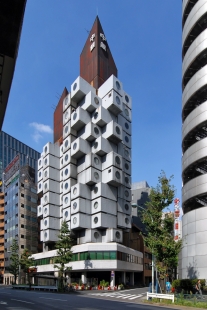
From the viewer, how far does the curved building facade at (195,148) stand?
37531 mm

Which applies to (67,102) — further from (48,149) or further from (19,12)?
(19,12)

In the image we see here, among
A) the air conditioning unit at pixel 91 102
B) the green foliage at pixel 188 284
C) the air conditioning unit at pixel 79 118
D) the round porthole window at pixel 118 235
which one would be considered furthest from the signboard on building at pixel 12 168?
the green foliage at pixel 188 284

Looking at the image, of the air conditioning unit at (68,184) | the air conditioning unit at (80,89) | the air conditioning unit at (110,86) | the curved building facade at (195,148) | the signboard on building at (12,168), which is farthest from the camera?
the signboard on building at (12,168)

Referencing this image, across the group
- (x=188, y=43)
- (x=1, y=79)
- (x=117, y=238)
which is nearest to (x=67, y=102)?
(x=117, y=238)

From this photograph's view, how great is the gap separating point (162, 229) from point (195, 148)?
12.5 metres

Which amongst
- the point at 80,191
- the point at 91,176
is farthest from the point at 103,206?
the point at 91,176

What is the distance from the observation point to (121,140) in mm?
77688

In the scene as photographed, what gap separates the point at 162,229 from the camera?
106 ft

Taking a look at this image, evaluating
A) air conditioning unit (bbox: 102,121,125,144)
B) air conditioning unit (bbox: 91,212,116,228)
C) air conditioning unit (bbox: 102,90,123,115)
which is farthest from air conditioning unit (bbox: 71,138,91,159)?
air conditioning unit (bbox: 91,212,116,228)

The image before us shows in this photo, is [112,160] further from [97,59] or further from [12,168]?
[12,168]

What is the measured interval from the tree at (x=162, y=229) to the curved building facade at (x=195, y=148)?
6137 millimetres

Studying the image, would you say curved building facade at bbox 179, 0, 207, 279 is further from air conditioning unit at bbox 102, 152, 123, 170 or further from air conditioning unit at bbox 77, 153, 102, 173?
air conditioning unit at bbox 77, 153, 102, 173

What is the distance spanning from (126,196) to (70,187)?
1332 centimetres

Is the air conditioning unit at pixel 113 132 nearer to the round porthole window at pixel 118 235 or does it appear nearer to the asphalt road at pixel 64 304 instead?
the round porthole window at pixel 118 235
